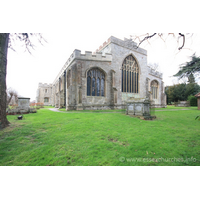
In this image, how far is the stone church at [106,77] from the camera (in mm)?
11852

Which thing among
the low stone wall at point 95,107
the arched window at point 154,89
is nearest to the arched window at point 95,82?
the low stone wall at point 95,107

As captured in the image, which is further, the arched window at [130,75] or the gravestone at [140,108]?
the arched window at [130,75]

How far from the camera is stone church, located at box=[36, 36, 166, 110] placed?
38.9ft

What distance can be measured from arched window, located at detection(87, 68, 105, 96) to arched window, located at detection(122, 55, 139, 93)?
152 inches

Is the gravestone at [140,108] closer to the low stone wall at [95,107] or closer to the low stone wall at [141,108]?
the low stone wall at [141,108]

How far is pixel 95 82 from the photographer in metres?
12.9

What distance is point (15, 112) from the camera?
327 inches

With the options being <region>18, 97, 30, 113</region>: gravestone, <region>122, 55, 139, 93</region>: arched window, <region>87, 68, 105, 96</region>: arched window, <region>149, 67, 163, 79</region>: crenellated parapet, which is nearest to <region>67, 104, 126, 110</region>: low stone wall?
<region>87, 68, 105, 96</region>: arched window

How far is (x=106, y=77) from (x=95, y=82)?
5.82 feet

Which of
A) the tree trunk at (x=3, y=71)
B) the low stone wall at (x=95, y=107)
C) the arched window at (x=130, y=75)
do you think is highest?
the arched window at (x=130, y=75)

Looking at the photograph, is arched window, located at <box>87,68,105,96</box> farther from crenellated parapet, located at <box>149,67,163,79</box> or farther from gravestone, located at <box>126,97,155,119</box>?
crenellated parapet, located at <box>149,67,163,79</box>

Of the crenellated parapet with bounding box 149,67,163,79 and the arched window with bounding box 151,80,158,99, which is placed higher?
the crenellated parapet with bounding box 149,67,163,79

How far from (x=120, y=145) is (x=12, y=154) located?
3006 millimetres

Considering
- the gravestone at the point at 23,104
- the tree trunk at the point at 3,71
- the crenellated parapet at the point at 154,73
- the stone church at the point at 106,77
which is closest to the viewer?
the tree trunk at the point at 3,71
